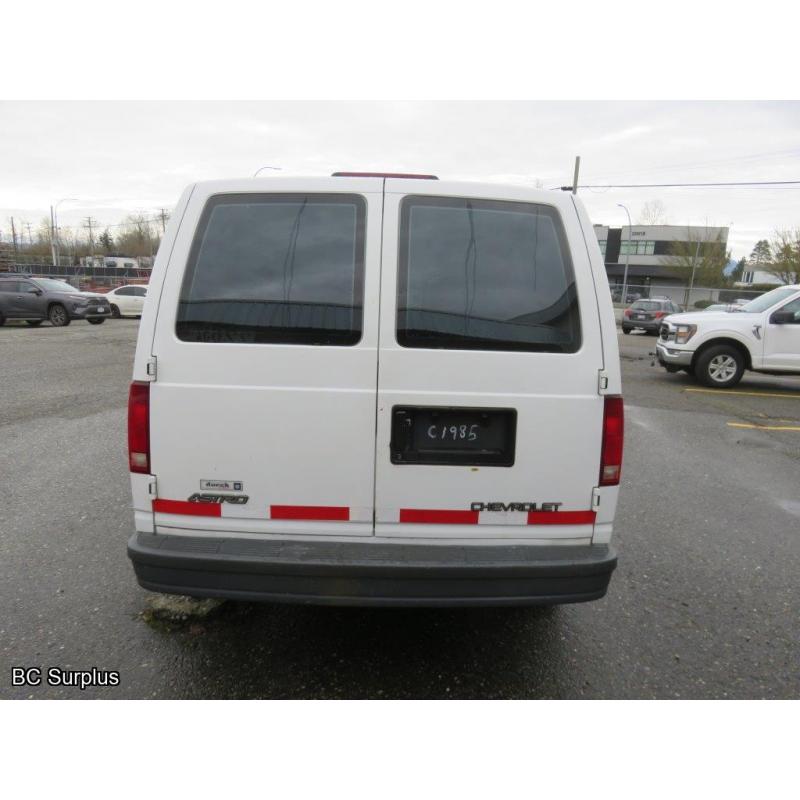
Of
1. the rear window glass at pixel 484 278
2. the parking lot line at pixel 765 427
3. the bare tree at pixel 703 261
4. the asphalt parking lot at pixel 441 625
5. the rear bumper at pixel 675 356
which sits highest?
the bare tree at pixel 703 261

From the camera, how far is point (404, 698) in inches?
96.3

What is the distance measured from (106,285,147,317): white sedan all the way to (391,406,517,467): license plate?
2325cm

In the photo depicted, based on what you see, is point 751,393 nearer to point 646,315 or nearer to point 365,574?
point 365,574

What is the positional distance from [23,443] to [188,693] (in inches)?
185

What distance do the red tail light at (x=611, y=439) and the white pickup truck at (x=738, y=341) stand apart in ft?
28.8

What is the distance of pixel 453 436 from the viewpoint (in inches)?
92.9

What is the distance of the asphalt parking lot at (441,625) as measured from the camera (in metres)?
2.54

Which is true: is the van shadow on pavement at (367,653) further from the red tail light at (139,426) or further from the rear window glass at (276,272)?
the rear window glass at (276,272)

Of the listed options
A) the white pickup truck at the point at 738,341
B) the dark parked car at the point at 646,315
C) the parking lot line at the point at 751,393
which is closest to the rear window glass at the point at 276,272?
the parking lot line at the point at 751,393

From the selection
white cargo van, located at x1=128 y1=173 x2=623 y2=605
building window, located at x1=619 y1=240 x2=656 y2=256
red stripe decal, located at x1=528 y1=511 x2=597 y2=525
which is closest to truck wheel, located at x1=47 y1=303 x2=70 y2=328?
white cargo van, located at x1=128 y1=173 x2=623 y2=605

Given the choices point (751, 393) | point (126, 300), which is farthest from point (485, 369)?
point (126, 300)

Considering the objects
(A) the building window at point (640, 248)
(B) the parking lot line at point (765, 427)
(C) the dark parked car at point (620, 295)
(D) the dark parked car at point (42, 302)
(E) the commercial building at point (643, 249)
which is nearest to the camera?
(B) the parking lot line at point (765, 427)

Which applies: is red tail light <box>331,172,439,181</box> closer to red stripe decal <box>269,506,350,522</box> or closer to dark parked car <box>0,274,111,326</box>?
red stripe decal <box>269,506,350,522</box>

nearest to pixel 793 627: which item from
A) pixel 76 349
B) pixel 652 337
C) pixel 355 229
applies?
pixel 355 229
